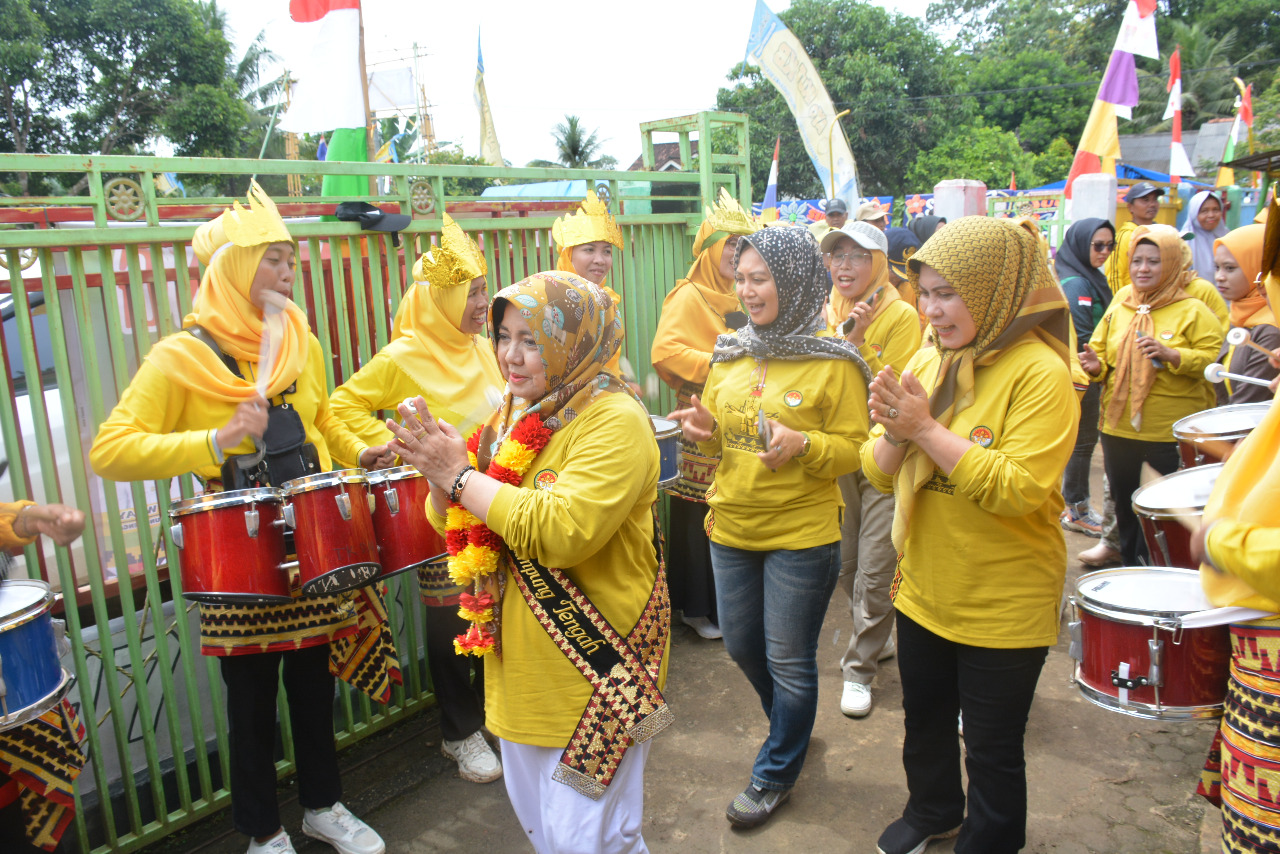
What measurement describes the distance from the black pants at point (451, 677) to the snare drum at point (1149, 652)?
2475 millimetres

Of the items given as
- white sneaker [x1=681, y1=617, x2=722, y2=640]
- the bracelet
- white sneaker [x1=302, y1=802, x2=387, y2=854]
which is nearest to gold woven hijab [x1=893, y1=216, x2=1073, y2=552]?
the bracelet

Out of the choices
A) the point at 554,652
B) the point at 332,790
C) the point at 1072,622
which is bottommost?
the point at 332,790

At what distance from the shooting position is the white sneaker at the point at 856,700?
416cm

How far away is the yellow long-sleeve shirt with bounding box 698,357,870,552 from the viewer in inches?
126

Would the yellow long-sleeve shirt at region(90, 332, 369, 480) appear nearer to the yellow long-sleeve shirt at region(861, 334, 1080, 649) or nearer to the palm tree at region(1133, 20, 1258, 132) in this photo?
the yellow long-sleeve shirt at region(861, 334, 1080, 649)

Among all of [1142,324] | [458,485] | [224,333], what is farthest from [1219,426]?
[224,333]

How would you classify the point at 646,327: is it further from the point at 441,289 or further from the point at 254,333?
the point at 254,333

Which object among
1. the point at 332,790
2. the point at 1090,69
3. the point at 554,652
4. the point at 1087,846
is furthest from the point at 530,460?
the point at 1090,69

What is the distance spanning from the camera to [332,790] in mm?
3387

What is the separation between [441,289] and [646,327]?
2074 mm

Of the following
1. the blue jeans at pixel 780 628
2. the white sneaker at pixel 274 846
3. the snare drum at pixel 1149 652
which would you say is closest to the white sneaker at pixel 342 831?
the white sneaker at pixel 274 846

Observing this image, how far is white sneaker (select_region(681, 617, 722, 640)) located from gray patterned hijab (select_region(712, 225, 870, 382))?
2375mm

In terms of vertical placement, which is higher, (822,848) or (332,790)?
(332,790)

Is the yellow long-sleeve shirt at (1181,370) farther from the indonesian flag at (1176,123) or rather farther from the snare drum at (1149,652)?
the indonesian flag at (1176,123)
